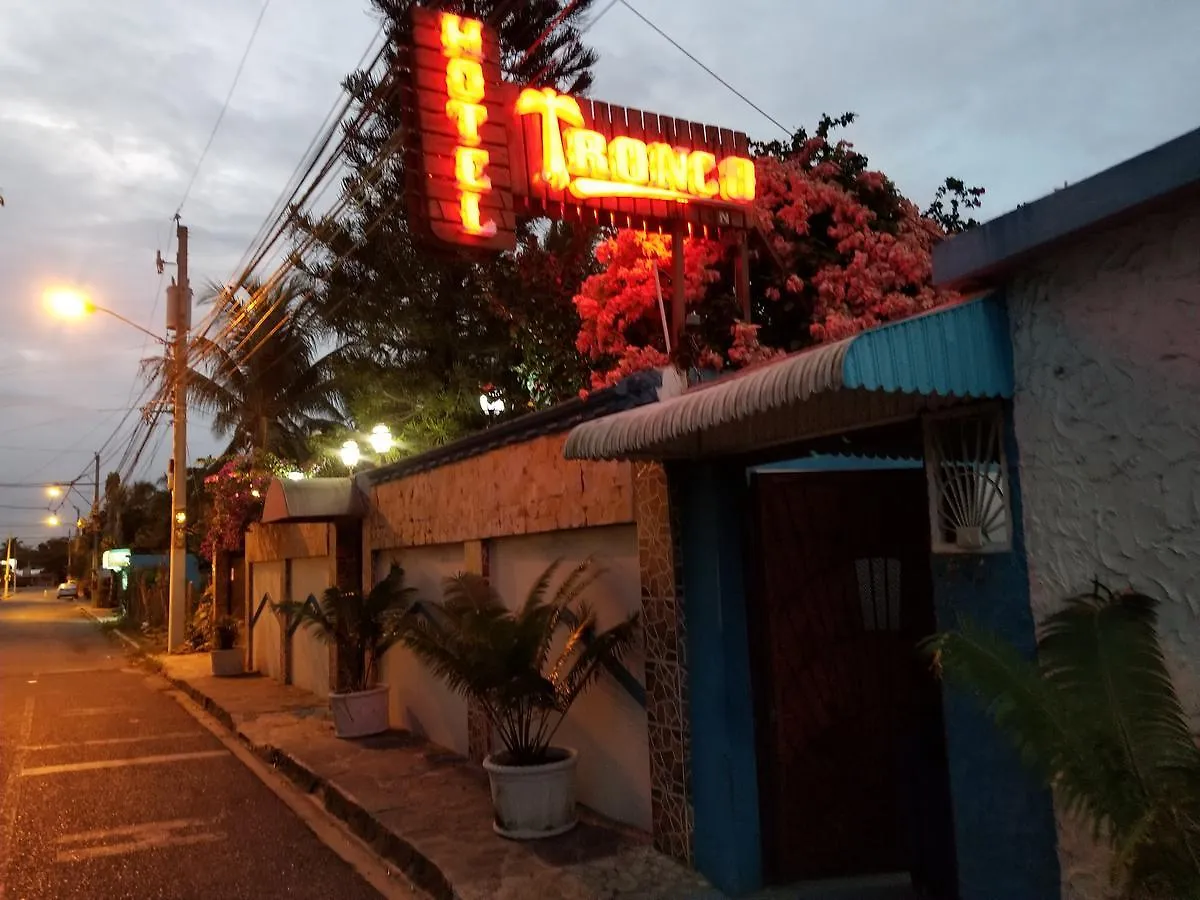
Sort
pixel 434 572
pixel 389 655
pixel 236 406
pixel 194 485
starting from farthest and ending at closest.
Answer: pixel 194 485 < pixel 236 406 < pixel 389 655 < pixel 434 572

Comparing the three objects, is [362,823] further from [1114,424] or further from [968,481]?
[1114,424]

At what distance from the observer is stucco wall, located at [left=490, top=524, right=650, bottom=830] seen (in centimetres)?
643

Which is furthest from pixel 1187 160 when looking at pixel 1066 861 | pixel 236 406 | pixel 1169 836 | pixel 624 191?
pixel 236 406

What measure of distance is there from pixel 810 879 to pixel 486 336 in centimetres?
1273

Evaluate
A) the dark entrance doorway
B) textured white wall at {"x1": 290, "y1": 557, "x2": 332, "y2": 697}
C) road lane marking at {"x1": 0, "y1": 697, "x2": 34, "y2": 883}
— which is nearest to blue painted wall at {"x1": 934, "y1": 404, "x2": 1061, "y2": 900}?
the dark entrance doorway

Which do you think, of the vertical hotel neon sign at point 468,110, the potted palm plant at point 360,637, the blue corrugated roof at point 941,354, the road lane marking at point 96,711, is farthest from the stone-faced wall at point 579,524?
the road lane marking at point 96,711

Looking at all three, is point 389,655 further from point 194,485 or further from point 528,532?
point 194,485

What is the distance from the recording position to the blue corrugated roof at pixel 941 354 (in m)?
3.36

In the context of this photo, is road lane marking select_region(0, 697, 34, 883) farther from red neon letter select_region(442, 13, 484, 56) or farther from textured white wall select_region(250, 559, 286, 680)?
red neon letter select_region(442, 13, 484, 56)

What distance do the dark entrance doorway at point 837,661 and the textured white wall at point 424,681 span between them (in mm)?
4271

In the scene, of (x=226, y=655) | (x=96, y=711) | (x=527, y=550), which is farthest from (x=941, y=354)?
(x=226, y=655)

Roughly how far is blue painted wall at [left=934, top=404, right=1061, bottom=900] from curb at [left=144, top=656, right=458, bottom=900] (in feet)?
9.98

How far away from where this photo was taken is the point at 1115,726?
9.39 ft

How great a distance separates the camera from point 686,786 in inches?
222
